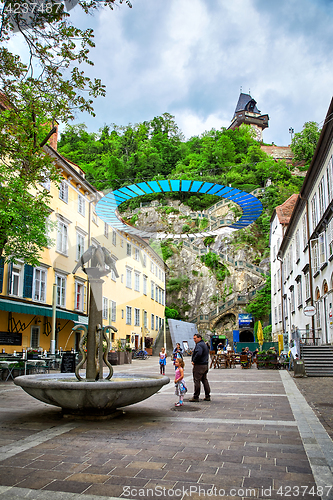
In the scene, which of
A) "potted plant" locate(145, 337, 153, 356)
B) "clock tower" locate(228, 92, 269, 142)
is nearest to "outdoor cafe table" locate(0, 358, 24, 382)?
"potted plant" locate(145, 337, 153, 356)

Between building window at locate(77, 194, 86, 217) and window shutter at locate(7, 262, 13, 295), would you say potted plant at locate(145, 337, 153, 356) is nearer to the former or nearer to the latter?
building window at locate(77, 194, 86, 217)

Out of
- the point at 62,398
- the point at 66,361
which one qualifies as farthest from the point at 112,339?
the point at 62,398

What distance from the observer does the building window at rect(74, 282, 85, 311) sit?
91.3ft

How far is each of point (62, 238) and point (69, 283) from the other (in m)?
2.95

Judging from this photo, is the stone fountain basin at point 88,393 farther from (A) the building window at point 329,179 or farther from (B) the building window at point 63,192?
(B) the building window at point 63,192

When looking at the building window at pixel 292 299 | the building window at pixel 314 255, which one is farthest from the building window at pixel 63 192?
the building window at pixel 292 299

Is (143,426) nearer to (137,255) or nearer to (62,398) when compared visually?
(62,398)

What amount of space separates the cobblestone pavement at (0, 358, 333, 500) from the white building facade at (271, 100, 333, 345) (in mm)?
12224

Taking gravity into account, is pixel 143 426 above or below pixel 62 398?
below

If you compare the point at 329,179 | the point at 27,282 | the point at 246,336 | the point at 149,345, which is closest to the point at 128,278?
the point at 149,345

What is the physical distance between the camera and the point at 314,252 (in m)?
24.2

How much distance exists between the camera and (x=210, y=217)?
70.1 meters

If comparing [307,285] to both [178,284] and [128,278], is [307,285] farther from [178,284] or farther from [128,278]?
[178,284]

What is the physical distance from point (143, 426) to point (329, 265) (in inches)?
625
